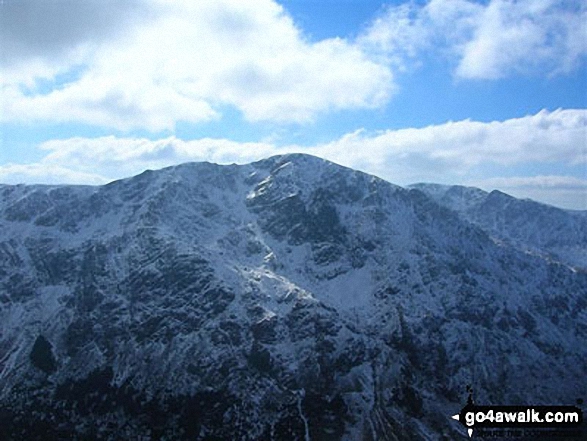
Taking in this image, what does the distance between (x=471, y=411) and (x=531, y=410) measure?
1408cm

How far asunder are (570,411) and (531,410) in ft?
24.4

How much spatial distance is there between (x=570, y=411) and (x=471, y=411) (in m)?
21.2

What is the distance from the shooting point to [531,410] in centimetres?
10862

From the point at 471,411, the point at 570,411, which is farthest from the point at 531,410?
the point at 471,411

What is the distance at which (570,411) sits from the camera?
10862 centimetres

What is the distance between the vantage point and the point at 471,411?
104 m

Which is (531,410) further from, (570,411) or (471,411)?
(471,411)
